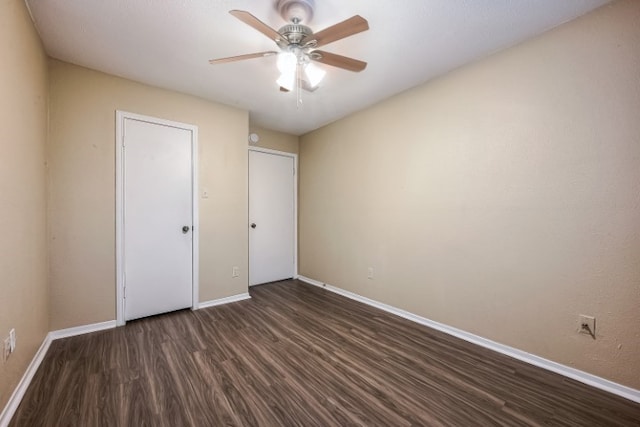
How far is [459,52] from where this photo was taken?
84.7 inches

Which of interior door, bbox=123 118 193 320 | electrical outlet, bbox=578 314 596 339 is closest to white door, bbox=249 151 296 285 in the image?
interior door, bbox=123 118 193 320

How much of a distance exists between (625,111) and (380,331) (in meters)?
2.41

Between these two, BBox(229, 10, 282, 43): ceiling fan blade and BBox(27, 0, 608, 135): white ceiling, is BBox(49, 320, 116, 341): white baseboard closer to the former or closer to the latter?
BBox(27, 0, 608, 135): white ceiling

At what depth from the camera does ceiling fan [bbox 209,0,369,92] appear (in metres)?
1.51

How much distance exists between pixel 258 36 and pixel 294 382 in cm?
254

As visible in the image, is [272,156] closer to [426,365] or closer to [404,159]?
[404,159]

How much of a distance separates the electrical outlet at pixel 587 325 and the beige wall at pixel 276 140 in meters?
3.92

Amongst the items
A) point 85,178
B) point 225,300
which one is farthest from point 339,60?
point 225,300

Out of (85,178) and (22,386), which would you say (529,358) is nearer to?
(22,386)

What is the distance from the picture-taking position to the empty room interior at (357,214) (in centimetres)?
159

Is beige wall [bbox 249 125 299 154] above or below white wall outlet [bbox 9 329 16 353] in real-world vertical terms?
above

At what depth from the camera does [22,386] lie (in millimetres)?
1633

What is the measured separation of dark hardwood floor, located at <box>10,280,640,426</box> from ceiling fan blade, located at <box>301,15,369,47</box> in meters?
2.24

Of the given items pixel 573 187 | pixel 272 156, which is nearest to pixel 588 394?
pixel 573 187
